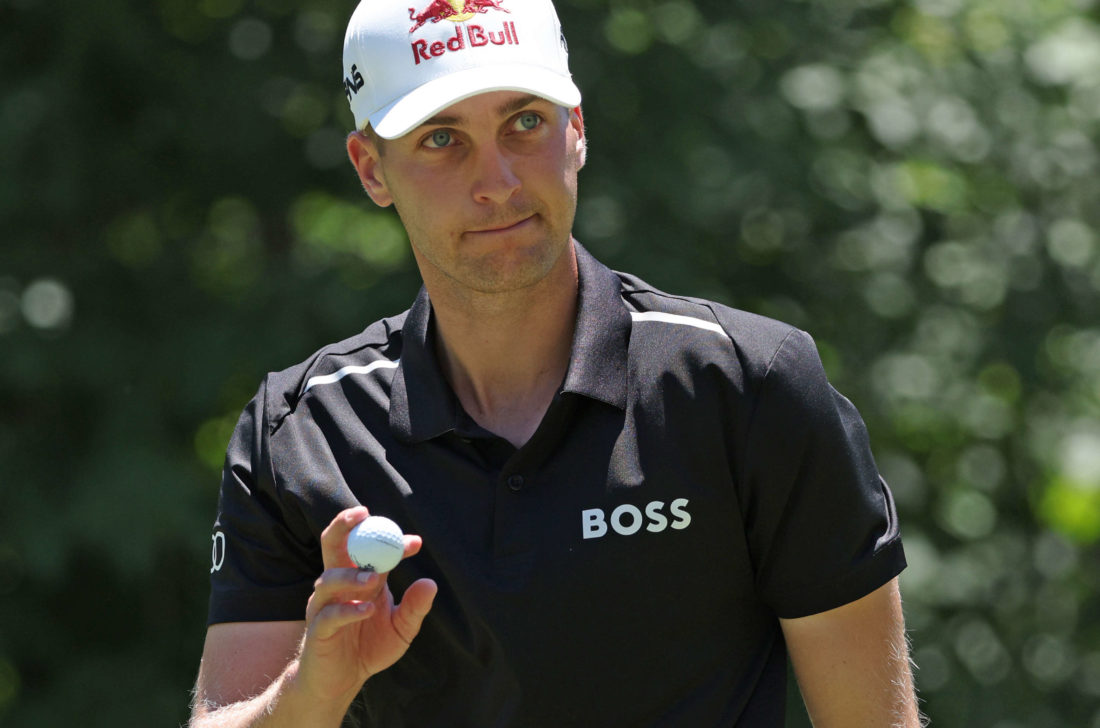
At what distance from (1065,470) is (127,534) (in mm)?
2835

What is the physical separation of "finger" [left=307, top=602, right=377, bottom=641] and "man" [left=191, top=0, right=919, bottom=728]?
0.14 ft

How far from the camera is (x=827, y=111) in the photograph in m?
4.32

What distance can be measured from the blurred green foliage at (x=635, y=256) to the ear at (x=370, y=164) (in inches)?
65.3

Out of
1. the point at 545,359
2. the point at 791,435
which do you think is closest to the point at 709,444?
the point at 791,435

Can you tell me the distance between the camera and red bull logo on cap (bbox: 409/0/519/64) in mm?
2236

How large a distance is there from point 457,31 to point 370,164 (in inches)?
11.5

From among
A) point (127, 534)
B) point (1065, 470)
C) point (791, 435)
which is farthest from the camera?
point (1065, 470)

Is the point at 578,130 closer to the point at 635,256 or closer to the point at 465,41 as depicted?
the point at 465,41

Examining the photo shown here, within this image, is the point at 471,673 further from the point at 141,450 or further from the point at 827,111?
the point at 827,111

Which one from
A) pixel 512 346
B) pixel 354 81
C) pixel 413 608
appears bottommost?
pixel 413 608

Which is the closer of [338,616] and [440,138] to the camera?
[338,616]

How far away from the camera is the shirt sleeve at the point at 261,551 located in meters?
2.27

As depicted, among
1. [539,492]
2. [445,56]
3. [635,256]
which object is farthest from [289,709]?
[635,256]

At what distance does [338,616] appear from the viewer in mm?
1885
